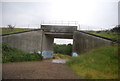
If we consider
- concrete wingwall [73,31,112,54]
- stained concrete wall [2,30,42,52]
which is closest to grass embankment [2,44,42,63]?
stained concrete wall [2,30,42,52]

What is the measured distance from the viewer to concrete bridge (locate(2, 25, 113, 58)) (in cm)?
1756

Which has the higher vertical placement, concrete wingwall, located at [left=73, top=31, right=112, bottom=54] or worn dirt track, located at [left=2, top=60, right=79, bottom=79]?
concrete wingwall, located at [left=73, top=31, right=112, bottom=54]

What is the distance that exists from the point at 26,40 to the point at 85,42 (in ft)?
35.2

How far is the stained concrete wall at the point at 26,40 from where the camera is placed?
1928 centimetres

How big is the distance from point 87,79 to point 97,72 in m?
1.85

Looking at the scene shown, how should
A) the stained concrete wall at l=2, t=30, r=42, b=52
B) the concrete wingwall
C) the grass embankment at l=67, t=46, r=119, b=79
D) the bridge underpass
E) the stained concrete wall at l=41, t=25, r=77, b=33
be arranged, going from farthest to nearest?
the bridge underpass, the stained concrete wall at l=41, t=25, r=77, b=33, the stained concrete wall at l=2, t=30, r=42, b=52, the concrete wingwall, the grass embankment at l=67, t=46, r=119, b=79

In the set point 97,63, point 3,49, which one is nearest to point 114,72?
point 97,63

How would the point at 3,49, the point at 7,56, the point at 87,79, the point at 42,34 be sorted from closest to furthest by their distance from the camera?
the point at 87,79 → the point at 7,56 → the point at 3,49 → the point at 42,34

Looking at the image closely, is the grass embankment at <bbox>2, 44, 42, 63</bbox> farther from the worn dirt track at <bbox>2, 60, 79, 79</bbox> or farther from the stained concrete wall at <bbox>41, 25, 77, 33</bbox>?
the stained concrete wall at <bbox>41, 25, 77, 33</bbox>

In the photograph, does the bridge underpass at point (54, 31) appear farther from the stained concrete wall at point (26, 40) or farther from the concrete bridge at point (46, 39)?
the stained concrete wall at point (26, 40)

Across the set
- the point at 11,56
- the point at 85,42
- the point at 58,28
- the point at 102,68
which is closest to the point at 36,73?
the point at 102,68

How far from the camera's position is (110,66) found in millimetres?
9789

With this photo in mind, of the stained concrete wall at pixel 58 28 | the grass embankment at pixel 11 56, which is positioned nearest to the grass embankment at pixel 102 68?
the grass embankment at pixel 11 56

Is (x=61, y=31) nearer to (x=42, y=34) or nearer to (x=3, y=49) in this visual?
(x=42, y=34)
